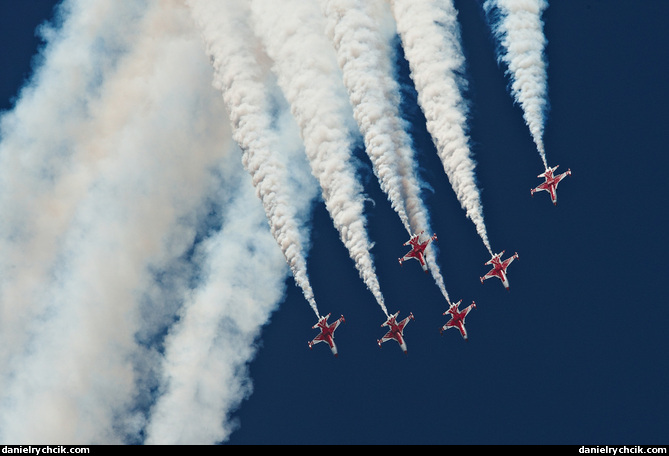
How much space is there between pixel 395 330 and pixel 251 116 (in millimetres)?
21583

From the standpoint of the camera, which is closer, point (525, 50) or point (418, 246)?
point (525, 50)

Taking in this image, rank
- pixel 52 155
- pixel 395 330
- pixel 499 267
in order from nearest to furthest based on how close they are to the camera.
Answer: pixel 499 267 → pixel 395 330 → pixel 52 155

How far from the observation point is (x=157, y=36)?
68.4 m

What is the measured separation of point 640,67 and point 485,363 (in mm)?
28416

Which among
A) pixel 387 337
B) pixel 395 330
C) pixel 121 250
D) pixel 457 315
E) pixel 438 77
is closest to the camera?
pixel 438 77

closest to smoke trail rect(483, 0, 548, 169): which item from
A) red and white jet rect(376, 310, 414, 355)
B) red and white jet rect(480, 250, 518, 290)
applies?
red and white jet rect(480, 250, 518, 290)

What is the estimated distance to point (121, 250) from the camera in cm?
6925

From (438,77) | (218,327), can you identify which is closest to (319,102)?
(438,77)

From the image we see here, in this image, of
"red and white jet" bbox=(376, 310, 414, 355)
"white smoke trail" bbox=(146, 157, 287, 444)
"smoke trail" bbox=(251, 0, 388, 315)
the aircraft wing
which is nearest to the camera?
"smoke trail" bbox=(251, 0, 388, 315)

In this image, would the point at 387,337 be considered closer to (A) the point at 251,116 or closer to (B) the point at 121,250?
(A) the point at 251,116

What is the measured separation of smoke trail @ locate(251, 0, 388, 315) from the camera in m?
59.7

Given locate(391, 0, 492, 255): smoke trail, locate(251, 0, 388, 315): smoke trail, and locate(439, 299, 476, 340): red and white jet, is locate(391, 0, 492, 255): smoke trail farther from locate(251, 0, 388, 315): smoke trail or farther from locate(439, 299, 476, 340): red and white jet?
locate(439, 299, 476, 340): red and white jet

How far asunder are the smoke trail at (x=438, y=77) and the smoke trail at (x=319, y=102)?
614cm

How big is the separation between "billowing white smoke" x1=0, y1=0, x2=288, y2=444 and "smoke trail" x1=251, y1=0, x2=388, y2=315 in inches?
375
